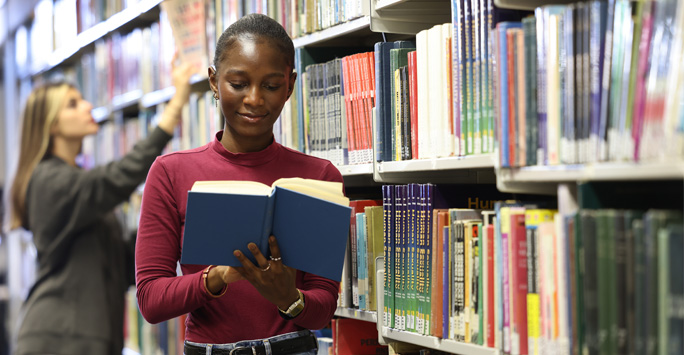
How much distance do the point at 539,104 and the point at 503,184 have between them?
173 mm

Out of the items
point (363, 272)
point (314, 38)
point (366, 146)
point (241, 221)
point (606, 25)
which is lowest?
point (363, 272)

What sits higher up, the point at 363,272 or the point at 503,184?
the point at 503,184

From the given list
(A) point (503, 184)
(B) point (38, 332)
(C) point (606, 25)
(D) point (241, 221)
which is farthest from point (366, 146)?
(B) point (38, 332)

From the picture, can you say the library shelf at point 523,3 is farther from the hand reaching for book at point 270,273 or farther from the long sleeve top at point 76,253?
the long sleeve top at point 76,253

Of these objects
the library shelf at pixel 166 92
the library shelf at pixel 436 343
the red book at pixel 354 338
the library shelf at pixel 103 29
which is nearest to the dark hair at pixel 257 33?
the library shelf at pixel 436 343

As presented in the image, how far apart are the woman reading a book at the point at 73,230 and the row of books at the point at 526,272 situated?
3.84ft

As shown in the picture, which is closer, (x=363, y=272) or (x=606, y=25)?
(x=606, y=25)

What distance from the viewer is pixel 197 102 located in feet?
9.62

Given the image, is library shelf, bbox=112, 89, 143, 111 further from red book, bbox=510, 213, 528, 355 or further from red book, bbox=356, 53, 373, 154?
red book, bbox=510, 213, 528, 355

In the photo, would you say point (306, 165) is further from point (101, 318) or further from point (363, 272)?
point (101, 318)

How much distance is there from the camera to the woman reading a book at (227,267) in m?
1.41

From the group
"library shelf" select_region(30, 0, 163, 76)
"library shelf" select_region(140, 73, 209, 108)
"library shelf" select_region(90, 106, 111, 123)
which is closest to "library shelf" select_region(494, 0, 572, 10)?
"library shelf" select_region(140, 73, 209, 108)

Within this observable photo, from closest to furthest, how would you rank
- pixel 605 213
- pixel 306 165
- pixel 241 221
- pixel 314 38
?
pixel 605 213 < pixel 241 221 < pixel 306 165 < pixel 314 38

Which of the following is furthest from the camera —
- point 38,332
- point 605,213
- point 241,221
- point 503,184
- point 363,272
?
point 38,332
